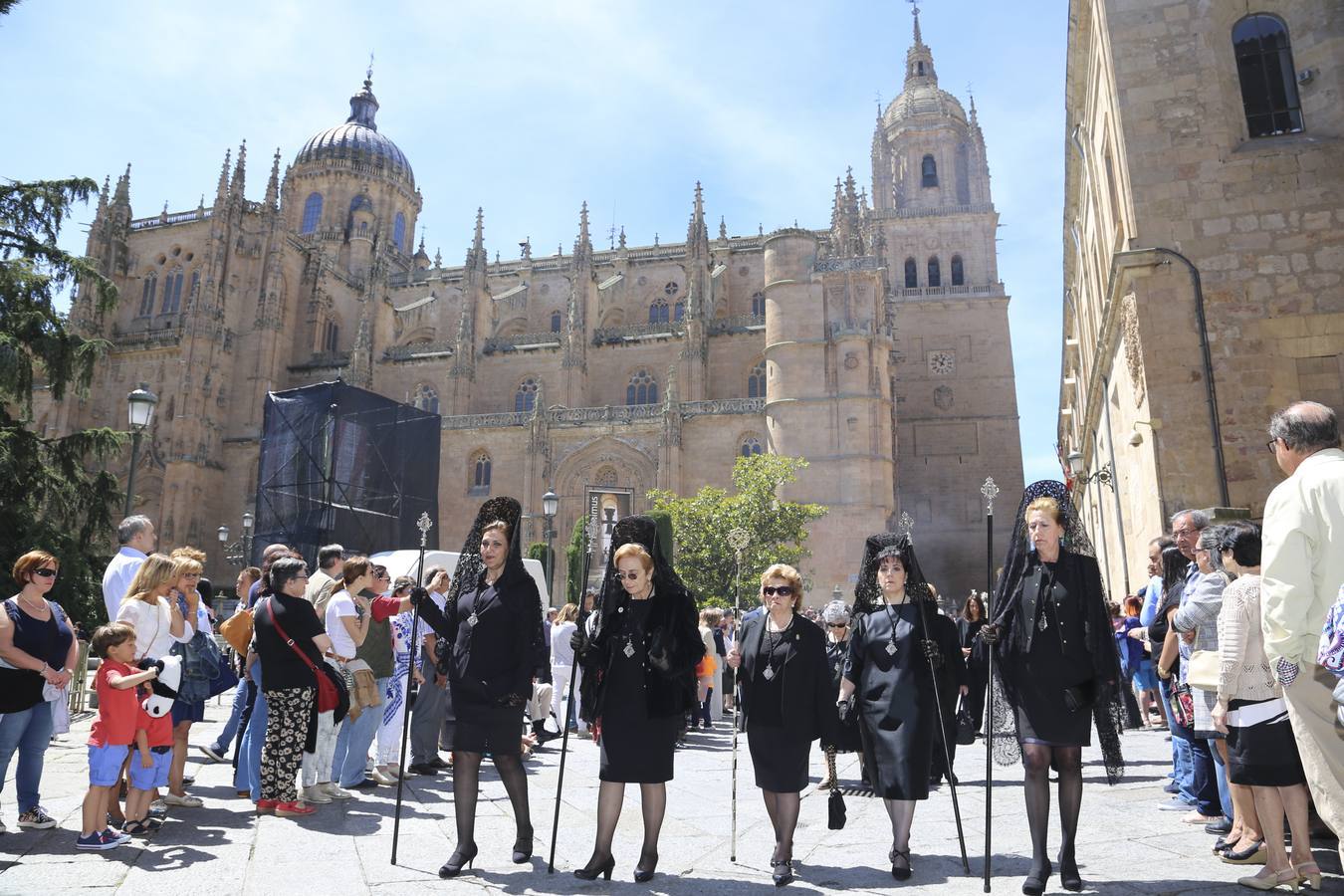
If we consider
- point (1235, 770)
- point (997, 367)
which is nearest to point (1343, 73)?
point (1235, 770)

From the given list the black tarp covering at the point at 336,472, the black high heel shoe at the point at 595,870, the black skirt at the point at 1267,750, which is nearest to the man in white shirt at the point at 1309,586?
the black skirt at the point at 1267,750

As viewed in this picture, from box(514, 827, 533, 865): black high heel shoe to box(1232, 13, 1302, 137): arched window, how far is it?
11.6 metres

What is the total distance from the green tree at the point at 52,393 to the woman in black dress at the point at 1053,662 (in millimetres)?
14193

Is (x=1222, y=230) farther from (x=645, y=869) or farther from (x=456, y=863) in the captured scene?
(x=456, y=863)

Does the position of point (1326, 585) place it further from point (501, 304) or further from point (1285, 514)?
point (501, 304)

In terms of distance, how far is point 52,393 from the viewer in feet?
49.4

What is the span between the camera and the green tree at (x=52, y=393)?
45.3 ft

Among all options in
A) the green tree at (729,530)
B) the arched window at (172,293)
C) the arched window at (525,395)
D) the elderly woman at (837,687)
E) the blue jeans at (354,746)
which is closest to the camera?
the elderly woman at (837,687)

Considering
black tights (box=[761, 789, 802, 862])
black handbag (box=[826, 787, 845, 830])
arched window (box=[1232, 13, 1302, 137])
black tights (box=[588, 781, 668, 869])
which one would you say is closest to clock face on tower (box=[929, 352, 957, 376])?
arched window (box=[1232, 13, 1302, 137])

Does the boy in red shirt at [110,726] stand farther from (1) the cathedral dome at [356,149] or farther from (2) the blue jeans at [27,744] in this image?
(1) the cathedral dome at [356,149]

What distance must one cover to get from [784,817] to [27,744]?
4474 millimetres

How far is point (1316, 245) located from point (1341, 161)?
1.10 m

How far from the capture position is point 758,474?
26672mm

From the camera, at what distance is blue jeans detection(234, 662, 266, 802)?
5.91 metres
